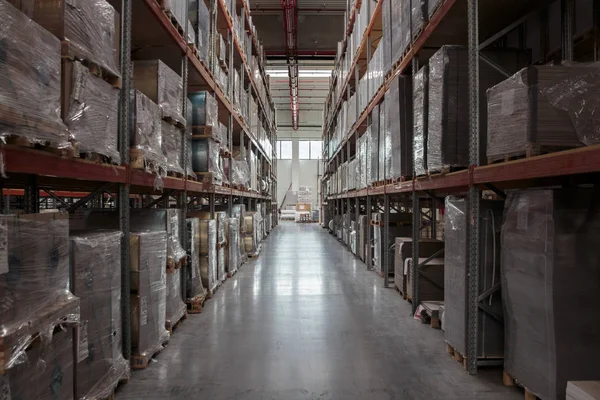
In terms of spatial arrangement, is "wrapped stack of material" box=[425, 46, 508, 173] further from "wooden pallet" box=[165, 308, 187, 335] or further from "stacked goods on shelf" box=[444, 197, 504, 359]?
"wooden pallet" box=[165, 308, 187, 335]

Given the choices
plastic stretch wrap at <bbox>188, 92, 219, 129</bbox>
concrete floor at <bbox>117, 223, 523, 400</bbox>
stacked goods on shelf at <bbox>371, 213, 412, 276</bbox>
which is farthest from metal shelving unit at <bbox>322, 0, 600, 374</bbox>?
plastic stretch wrap at <bbox>188, 92, 219, 129</bbox>

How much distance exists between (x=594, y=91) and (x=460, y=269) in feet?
5.54

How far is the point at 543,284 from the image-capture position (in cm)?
246

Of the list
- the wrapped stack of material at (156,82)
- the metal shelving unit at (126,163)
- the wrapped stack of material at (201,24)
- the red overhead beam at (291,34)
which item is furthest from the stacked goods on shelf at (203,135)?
the red overhead beam at (291,34)

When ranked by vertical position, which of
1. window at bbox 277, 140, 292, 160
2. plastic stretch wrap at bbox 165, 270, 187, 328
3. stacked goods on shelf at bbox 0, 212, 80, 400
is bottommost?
plastic stretch wrap at bbox 165, 270, 187, 328

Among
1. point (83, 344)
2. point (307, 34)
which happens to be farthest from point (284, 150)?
point (83, 344)

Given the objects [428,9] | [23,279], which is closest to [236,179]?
[428,9]

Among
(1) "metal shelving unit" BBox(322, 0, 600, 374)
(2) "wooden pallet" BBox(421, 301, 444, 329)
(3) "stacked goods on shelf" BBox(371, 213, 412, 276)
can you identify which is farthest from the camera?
(3) "stacked goods on shelf" BBox(371, 213, 412, 276)

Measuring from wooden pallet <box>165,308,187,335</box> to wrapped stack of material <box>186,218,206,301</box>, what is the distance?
33 centimetres

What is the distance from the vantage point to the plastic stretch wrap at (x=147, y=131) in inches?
133

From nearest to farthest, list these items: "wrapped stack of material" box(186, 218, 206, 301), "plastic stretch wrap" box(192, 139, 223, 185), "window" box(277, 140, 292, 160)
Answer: "wrapped stack of material" box(186, 218, 206, 301)
"plastic stretch wrap" box(192, 139, 223, 185)
"window" box(277, 140, 292, 160)

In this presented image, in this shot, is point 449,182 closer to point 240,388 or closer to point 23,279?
point 240,388

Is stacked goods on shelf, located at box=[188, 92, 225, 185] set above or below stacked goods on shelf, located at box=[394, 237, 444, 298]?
above

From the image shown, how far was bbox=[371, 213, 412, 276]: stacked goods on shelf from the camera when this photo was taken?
704cm
